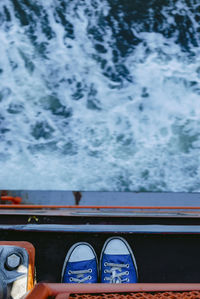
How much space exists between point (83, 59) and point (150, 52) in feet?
1.65

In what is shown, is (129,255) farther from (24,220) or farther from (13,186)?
(13,186)

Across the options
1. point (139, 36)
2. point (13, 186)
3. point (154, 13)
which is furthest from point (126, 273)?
point (154, 13)

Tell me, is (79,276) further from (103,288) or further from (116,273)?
(103,288)

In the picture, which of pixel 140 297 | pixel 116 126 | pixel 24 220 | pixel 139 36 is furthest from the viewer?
pixel 139 36

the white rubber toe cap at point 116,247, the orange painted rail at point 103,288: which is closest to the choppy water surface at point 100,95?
the white rubber toe cap at point 116,247

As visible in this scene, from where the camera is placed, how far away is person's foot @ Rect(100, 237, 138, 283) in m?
0.96

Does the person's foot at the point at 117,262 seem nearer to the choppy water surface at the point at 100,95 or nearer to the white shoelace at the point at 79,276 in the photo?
the white shoelace at the point at 79,276

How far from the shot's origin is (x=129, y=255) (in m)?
1.00

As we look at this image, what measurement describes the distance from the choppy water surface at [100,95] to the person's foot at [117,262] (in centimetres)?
45

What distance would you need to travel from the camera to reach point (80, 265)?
3.18 feet

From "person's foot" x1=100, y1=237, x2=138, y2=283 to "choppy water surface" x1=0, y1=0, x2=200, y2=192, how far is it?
1.47 ft

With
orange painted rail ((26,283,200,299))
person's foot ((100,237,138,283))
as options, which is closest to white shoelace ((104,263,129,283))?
person's foot ((100,237,138,283))

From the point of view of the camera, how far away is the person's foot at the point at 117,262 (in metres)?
0.96

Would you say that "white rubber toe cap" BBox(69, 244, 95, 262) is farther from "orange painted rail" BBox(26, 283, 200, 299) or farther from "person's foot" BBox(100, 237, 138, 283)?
"orange painted rail" BBox(26, 283, 200, 299)
